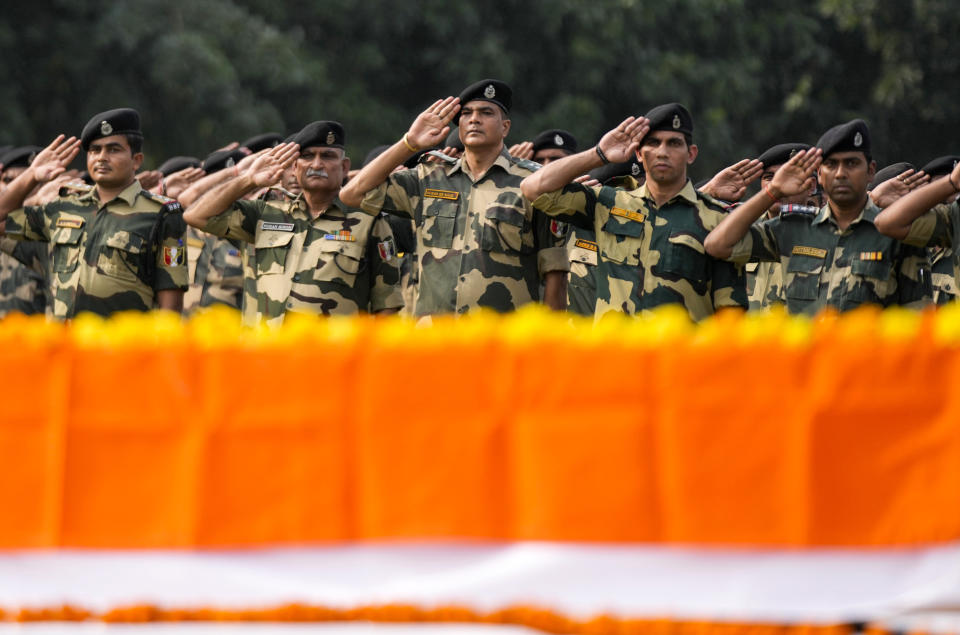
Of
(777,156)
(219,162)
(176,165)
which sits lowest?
(777,156)

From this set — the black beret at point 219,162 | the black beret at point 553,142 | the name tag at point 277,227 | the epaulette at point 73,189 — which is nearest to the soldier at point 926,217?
the name tag at point 277,227

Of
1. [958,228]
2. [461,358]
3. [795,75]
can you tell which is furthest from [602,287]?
[795,75]

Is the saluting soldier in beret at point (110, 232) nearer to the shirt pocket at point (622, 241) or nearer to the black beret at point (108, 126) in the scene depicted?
the black beret at point (108, 126)

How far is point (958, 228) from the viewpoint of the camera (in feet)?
25.3

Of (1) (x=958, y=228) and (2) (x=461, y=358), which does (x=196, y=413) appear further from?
(1) (x=958, y=228)

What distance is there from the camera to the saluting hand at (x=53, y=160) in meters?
9.24

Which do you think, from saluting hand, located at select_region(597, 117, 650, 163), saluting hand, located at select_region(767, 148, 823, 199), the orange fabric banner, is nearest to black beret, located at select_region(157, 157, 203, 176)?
saluting hand, located at select_region(597, 117, 650, 163)

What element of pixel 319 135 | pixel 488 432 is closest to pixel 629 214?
pixel 319 135

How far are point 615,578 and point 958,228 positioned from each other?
433 centimetres

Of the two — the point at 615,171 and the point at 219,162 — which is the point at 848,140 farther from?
the point at 219,162

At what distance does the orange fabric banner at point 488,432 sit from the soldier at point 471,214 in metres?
4.45

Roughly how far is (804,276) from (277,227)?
284cm

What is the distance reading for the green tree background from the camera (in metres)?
23.4

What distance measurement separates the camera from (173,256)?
30.3 ft
